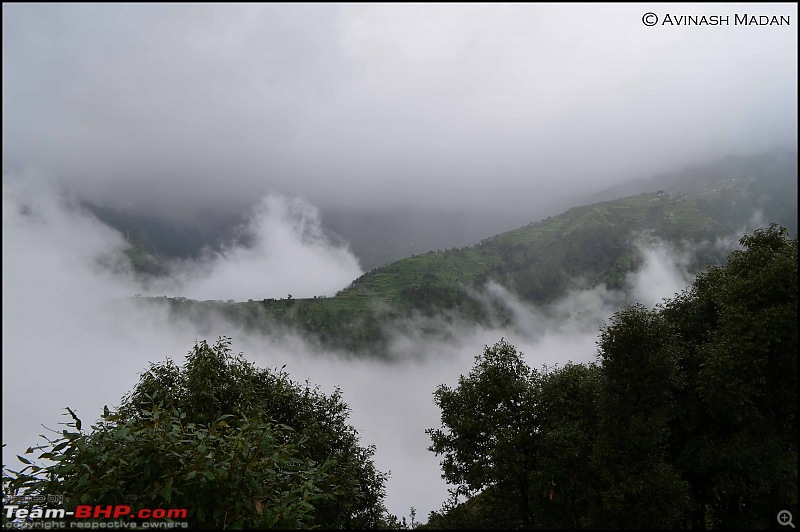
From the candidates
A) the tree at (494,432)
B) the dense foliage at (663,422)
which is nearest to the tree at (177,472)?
the dense foliage at (663,422)

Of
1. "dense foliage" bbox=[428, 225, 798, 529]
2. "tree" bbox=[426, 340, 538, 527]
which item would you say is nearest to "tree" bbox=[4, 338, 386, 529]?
"dense foliage" bbox=[428, 225, 798, 529]

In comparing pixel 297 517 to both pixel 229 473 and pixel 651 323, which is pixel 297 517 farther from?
pixel 651 323

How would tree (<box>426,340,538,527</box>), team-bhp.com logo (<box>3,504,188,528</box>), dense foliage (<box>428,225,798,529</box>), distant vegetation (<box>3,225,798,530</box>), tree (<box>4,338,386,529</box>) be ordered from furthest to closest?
tree (<box>426,340,538,527</box>)
dense foliage (<box>428,225,798,529</box>)
distant vegetation (<box>3,225,798,530</box>)
tree (<box>4,338,386,529</box>)
team-bhp.com logo (<box>3,504,188,528</box>)

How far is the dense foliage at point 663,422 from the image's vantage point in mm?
20922

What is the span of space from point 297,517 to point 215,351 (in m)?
24.4

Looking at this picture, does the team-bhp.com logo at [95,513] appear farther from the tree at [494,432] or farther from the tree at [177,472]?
the tree at [494,432]

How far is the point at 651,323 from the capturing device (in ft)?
78.3

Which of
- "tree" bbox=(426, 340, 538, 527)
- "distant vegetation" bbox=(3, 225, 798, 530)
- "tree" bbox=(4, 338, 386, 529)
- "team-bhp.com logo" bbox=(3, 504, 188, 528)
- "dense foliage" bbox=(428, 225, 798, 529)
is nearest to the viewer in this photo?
"team-bhp.com logo" bbox=(3, 504, 188, 528)

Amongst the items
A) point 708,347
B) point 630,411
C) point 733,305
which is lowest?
point 630,411

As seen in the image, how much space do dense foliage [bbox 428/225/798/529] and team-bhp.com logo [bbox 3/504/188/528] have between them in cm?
1943

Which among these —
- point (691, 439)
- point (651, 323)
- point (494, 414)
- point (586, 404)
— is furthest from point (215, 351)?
point (691, 439)

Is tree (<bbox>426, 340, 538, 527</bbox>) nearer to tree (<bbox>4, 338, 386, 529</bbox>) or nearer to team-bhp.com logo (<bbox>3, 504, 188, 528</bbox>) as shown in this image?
tree (<bbox>4, 338, 386, 529</bbox>)

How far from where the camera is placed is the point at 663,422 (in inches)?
869

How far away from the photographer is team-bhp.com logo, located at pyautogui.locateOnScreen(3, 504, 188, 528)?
419 inches
